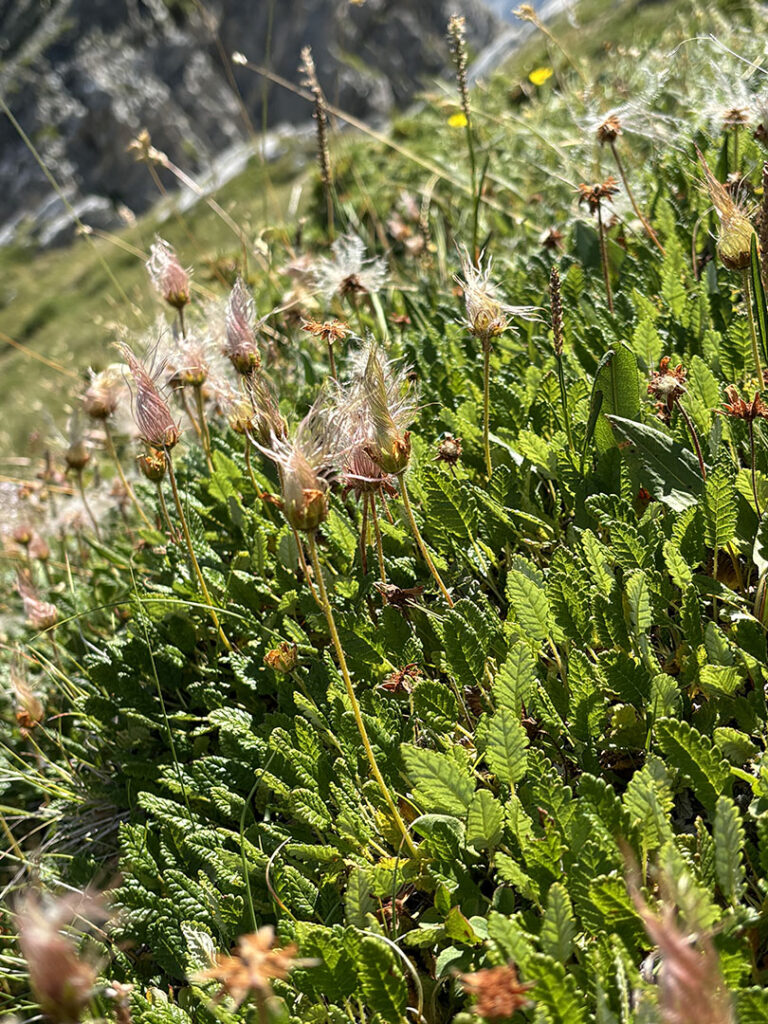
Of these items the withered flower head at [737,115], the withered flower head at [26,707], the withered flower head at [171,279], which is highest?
the withered flower head at [171,279]

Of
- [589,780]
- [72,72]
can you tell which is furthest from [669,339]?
[72,72]

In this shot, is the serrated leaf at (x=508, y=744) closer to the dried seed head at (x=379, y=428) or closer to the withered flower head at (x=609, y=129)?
the dried seed head at (x=379, y=428)

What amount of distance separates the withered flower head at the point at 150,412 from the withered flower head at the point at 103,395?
0.82 meters

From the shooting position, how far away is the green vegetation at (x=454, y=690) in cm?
130

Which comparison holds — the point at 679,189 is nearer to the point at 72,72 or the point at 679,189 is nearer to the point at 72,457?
the point at 72,457

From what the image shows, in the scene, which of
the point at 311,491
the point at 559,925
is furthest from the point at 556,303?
the point at 559,925

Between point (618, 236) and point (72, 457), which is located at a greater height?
point (72, 457)

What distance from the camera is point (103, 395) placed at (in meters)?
2.83

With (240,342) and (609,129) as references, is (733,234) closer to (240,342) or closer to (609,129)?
(609,129)

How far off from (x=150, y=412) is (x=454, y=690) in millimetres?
947

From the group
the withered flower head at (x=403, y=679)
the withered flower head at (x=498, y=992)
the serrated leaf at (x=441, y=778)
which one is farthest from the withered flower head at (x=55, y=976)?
the withered flower head at (x=403, y=679)

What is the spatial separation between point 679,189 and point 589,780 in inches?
113

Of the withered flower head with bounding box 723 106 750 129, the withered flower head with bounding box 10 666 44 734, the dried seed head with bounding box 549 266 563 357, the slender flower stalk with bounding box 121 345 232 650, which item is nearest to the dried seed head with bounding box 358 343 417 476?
the dried seed head with bounding box 549 266 563 357

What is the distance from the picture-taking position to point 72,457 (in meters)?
3.15
